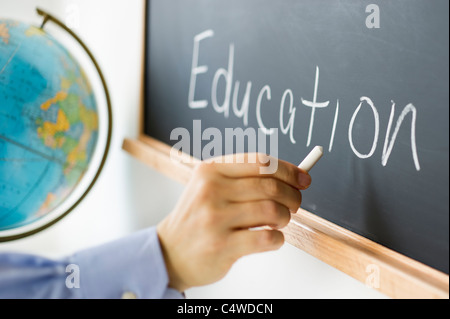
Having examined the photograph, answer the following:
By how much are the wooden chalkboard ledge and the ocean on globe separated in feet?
1.61

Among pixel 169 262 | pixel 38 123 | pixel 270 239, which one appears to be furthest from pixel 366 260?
pixel 38 123

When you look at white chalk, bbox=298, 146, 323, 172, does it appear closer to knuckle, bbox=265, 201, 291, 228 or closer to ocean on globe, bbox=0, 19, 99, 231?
knuckle, bbox=265, 201, 291, 228

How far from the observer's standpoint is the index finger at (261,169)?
0.54 m

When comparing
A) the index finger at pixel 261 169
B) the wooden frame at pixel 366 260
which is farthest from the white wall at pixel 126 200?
the index finger at pixel 261 169

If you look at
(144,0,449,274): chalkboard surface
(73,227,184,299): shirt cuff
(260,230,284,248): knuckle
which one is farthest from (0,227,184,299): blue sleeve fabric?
(144,0,449,274): chalkboard surface

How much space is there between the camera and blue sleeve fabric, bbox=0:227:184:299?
0.59 m

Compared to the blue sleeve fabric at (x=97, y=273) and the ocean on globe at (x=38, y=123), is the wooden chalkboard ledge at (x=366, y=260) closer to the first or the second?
the blue sleeve fabric at (x=97, y=273)

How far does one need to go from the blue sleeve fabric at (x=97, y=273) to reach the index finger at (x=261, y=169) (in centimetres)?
13

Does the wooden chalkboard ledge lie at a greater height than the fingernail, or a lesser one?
lesser

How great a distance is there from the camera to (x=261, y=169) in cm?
55

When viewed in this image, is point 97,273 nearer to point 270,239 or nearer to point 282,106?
point 270,239

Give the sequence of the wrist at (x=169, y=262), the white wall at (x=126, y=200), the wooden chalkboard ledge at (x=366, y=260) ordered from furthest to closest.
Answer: the white wall at (x=126, y=200) → the wrist at (x=169, y=262) → the wooden chalkboard ledge at (x=366, y=260)

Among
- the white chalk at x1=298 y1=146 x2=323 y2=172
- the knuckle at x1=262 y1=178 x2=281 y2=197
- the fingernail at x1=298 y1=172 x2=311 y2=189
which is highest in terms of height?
the white chalk at x1=298 y1=146 x2=323 y2=172
